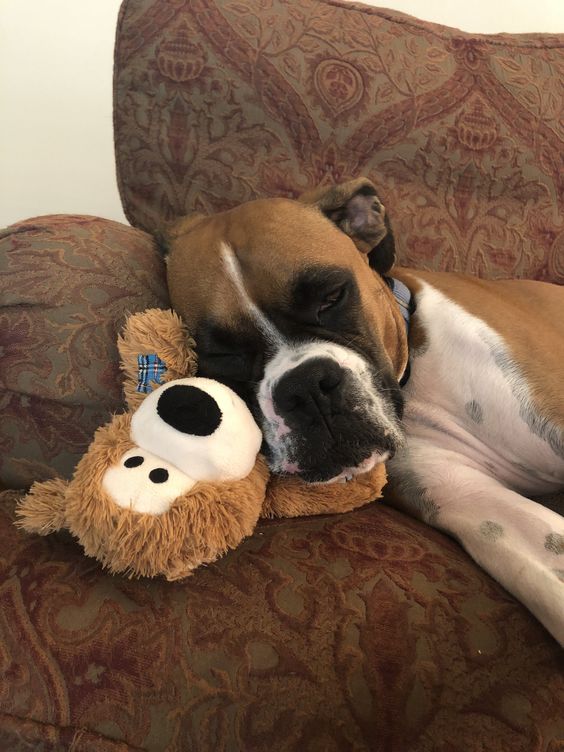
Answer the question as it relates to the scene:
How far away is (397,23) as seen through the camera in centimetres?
240

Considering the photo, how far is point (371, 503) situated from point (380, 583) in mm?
460

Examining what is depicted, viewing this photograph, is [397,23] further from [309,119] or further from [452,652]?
[452,652]

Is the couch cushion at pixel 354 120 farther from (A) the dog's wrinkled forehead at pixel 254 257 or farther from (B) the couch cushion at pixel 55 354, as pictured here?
(B) the couch cushion at pixel 55 354

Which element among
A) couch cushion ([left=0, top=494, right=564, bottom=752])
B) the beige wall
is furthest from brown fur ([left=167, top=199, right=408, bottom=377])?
the beige wall

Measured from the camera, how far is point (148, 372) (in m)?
1.43

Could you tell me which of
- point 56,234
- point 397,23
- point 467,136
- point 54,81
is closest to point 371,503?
point 56,234

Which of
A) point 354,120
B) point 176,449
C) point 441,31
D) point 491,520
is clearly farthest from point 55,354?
point 441,31

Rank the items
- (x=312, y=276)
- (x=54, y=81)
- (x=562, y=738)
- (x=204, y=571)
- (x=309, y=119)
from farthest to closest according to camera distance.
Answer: (x=54, y=81) < (x=309, y=119) < (x=312, y=276) < (x=204, y=571) < (x=562, y=738)

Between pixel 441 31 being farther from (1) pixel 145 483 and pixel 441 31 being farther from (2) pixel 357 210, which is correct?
Answer: (1) pixel 145 483

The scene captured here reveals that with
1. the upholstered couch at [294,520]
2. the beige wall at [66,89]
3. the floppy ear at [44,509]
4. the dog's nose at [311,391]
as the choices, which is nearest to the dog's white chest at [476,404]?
the upholstered couch at [294,520]

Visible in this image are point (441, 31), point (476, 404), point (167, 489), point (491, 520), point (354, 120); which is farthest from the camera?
point (441, 31)

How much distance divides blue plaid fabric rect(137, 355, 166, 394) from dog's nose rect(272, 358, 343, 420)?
29 centimetres

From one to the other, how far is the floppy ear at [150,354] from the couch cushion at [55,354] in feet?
0.26

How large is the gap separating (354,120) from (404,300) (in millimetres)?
824
